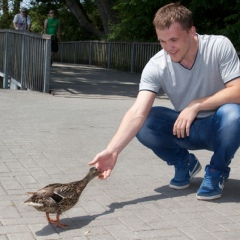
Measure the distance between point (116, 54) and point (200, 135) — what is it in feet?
67.9

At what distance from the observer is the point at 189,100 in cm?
509

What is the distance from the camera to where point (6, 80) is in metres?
16.5

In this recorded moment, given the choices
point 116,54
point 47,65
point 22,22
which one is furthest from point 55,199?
point 116,54

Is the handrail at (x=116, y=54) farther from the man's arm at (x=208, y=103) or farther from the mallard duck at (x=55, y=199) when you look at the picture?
the mallard duck at (x=55, y=199)

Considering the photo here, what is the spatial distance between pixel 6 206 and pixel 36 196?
705 millimetres

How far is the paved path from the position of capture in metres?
4.25

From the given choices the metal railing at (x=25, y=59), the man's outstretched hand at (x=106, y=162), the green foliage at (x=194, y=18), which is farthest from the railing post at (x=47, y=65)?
the man's outstretched hand at (x=106, y=162)

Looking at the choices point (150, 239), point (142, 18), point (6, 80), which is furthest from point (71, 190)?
point (142, 18)

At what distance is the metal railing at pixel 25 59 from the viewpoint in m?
13.4

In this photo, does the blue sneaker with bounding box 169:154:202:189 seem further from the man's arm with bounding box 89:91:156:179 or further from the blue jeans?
the man's arm with bounding box 89:91:156:179

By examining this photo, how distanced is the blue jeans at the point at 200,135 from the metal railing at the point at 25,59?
8033mm

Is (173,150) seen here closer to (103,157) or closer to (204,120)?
(204,120)

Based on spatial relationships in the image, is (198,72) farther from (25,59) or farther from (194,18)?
(194,18)

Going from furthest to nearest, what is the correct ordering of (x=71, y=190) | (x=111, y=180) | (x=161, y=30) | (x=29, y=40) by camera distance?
(x=29, y=40) < (x=111, y=180) < (x=161, y=30) < (x=71, y=190)
